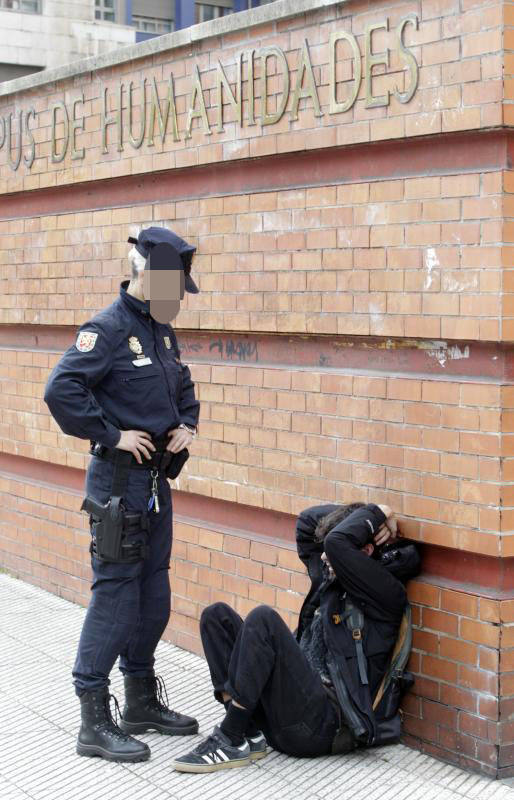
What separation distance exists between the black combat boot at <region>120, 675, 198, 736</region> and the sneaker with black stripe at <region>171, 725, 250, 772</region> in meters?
0.41

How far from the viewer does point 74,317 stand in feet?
21.5

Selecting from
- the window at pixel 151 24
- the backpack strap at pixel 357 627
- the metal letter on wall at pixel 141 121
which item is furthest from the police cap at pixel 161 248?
the window at pixel 151 24

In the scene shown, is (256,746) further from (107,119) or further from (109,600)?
(107,119)

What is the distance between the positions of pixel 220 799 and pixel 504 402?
1.76 meters

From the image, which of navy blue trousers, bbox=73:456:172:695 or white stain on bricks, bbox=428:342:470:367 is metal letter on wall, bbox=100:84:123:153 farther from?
white stain on bricks, bbox=428:342:470:367

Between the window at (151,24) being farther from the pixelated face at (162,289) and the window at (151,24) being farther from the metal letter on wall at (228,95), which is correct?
the pixelated face at (162,289)

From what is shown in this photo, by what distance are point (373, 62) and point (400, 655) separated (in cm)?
234

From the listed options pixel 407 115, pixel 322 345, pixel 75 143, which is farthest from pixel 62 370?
pixel 75 143

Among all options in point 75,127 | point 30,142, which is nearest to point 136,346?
point 75,127

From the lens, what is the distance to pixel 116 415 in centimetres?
446

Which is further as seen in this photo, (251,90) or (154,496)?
(251,90)

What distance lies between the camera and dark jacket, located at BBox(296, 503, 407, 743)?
419 cm

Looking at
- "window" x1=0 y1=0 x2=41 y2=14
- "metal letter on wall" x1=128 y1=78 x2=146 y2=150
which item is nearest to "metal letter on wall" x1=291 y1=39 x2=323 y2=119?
"metal letter on wall" x1=128 y1=78 x2=146 y2=150

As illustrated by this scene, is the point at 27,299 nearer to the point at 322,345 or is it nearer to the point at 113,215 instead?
the point at 113,215
